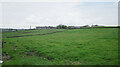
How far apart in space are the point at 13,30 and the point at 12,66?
118ft

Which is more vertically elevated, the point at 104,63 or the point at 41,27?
the point at 41,27

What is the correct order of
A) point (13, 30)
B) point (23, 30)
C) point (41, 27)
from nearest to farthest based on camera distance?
point (13, 30) < point (23, 30) < point (41, 27)

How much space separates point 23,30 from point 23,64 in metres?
38.1

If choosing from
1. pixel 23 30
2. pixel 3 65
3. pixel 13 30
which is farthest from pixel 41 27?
pixel 3 65

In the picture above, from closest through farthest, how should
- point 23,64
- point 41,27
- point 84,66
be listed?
point 84,66, point 23,64, point 41,27

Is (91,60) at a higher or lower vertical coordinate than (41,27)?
lower

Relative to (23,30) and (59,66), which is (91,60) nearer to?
(59,66)

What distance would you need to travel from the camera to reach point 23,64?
7.12 meters

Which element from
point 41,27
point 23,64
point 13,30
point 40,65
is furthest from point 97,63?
point 41,27

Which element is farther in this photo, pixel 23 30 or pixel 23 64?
pixel 23 30

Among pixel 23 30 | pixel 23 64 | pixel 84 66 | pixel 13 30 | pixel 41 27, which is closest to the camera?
pixel 84 66

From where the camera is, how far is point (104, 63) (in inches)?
271

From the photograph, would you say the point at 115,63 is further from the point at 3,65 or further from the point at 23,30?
the point at 23,30

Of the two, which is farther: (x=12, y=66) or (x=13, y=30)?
(x=13, y=30)
